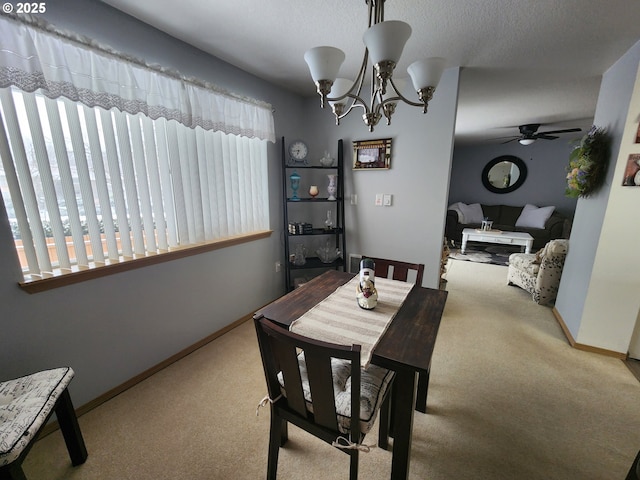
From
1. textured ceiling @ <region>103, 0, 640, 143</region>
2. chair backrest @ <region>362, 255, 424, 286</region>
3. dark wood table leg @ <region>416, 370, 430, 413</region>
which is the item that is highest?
textured ceiling @ <region>103, 0, 640, 143</region>

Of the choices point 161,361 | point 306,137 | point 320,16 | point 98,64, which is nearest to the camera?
point 98,64

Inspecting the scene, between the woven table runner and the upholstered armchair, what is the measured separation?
234 centimetres

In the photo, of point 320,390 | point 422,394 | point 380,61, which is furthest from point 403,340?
point 380,61

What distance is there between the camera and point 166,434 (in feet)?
4.70

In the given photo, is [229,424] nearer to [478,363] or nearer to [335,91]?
[478,363]

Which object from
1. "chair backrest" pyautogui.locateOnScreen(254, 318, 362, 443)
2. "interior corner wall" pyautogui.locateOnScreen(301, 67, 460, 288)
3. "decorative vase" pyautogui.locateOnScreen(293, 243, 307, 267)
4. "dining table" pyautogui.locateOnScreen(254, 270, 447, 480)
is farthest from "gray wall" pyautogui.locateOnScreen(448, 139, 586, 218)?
"chair backrest" pyautogui.locateOnScreen(254, 318, 362, 443)

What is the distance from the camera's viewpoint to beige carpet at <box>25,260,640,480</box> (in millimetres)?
1265

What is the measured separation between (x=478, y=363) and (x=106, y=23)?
3.31 metres

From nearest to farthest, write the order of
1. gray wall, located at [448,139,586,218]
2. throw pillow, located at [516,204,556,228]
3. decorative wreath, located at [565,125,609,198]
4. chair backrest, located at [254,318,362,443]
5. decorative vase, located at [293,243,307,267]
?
chair backrest, located at [254,318,362,443] → decorative wreath, located at [565,125,609,198] → decorative vase, located at [293,243,307,267] → throw pillow, located at [516,204,556,228] → gray wall, located at [448,139,586,218]

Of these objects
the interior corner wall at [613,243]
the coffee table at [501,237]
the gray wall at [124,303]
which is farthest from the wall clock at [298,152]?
the coffee table at [501,237]

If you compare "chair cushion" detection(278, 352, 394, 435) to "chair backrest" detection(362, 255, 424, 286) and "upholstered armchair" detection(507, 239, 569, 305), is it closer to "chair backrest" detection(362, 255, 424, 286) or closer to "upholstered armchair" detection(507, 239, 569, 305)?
"chair backrest" detection(362, 255, 424, 286)

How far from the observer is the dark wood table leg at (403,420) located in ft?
3.34

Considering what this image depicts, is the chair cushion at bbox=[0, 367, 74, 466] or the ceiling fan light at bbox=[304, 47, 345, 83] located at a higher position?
the ceiling fan light at bbox=[304, 47, 345, 83]

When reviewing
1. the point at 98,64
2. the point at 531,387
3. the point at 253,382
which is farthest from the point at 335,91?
the point at 531,387
